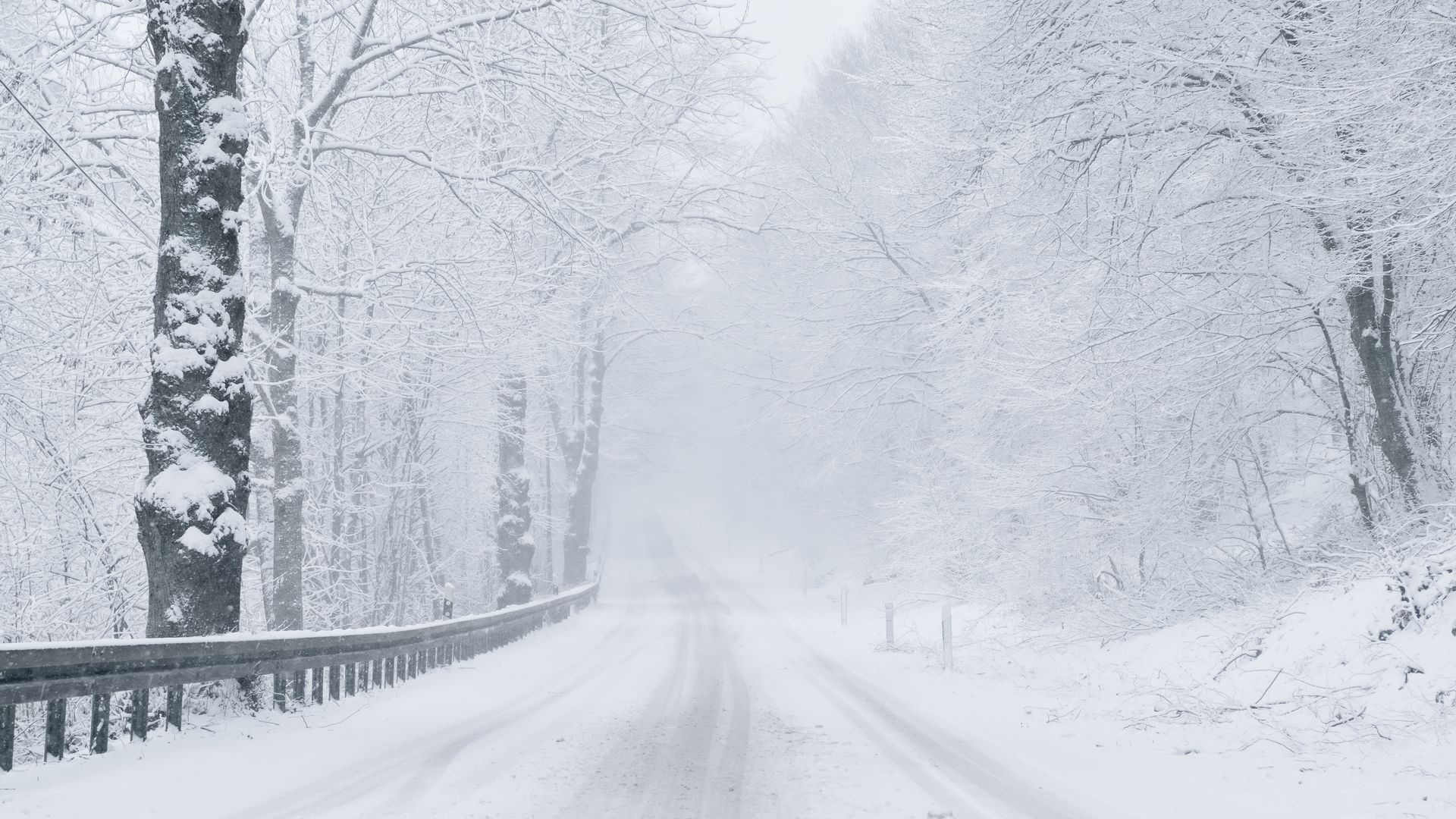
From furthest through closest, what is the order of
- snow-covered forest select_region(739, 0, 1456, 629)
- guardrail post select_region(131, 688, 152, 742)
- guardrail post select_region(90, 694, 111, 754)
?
1. snow-covered forest select_region(739, 0, 1456, 629)
2. guardrail post select_region(131, 688, 152, 742)
3. guardrail post select_region(90, 694, 111, 754)

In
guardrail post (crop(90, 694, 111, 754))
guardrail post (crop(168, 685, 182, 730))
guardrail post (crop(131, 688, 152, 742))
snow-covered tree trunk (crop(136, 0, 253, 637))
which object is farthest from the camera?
snow-covered tree trunk (crop(136, 0, 253, 637))

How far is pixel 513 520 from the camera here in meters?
21.6

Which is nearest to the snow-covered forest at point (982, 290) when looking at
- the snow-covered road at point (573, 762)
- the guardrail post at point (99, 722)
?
the guardrail post at point (99, 722)

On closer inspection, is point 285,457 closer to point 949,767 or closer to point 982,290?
point 949,767

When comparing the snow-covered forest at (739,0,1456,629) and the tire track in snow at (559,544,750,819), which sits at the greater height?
the snow-covered forest at (739,0,1456,629)

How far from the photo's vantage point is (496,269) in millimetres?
12711

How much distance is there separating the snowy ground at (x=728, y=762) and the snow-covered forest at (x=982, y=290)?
23.5 inches

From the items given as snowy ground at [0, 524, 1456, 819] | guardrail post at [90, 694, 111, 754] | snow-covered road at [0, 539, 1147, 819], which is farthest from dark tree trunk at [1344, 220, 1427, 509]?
guardrail post at [90, 694, 111, 754]

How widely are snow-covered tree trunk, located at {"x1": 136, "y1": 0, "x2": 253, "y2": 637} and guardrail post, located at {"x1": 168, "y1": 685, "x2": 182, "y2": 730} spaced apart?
1.76ft

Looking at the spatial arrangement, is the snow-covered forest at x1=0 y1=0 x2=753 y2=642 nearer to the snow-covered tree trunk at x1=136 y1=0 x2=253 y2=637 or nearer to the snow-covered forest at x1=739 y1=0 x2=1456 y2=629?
the snow-covered tree trunk at x1=136 y1=0 x2=253 y2=637

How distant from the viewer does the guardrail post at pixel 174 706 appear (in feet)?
21.7

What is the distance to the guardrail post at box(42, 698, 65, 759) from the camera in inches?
218

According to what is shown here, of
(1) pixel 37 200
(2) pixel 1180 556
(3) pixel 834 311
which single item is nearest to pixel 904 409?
(3) pixel 834 311

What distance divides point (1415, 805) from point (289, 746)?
7093 millimetres
